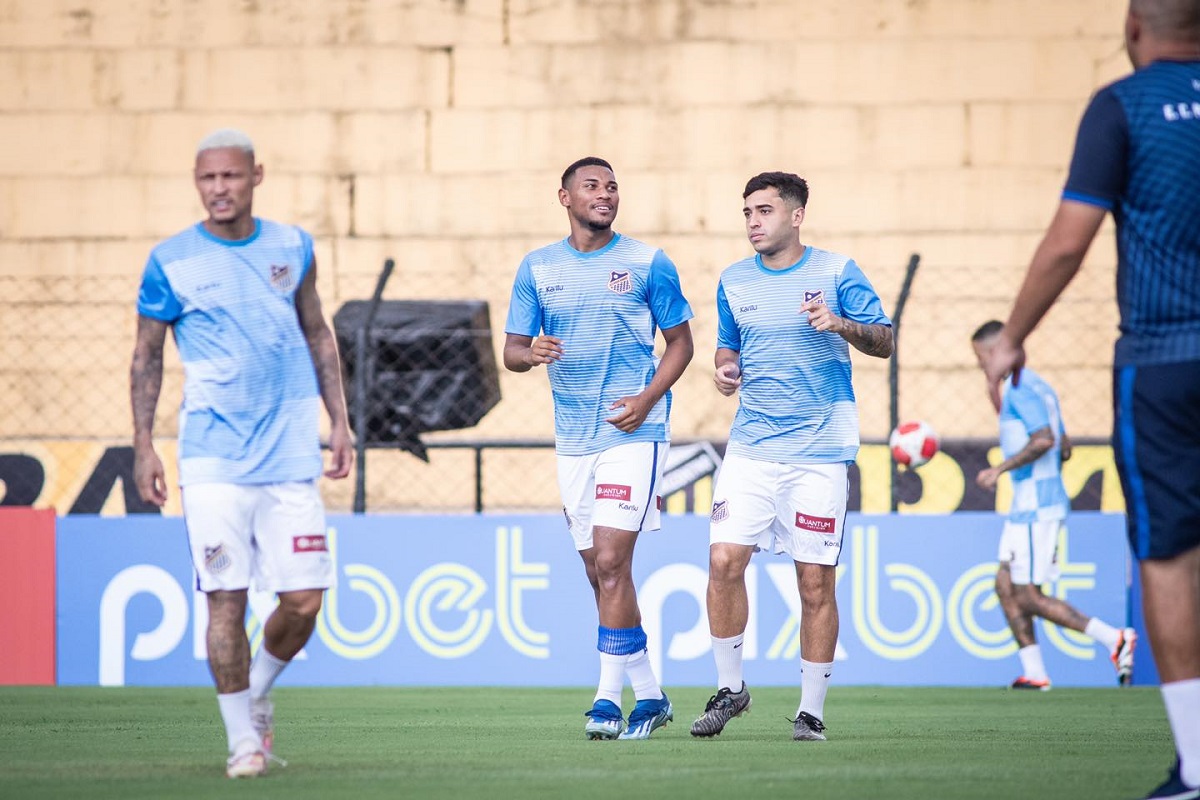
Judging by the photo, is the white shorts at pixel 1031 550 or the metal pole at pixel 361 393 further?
the metal pole at pixel 361 393

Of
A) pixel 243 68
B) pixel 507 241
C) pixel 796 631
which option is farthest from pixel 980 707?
pixel 243 68

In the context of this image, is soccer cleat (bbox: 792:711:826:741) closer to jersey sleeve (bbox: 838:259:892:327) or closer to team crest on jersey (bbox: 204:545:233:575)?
jersey sleeve (bbox: 838:259:892:327)

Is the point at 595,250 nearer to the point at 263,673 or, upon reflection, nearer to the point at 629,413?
the point at 629,413

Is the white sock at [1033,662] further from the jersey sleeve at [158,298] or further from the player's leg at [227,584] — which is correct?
the jersey sleeve at [158,298]

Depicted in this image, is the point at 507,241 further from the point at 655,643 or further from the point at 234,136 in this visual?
the point at 234,136

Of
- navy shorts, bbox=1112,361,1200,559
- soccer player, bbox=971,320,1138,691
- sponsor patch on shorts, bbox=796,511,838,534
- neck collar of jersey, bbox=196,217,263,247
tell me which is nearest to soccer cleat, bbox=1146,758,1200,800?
navy shorts, bbox=1112,361,1200,559

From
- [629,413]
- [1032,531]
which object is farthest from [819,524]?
[1032,531]

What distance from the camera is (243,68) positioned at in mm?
15359

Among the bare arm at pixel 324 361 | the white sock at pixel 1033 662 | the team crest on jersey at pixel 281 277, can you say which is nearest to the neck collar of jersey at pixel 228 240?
the team crest on jersey at pixel 281 277

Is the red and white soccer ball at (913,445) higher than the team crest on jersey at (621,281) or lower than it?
lower

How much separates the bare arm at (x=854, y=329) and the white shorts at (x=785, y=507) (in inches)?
21.2

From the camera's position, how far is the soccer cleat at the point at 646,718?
6.76 metres

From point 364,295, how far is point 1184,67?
10876mm

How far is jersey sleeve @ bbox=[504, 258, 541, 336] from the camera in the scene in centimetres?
721
